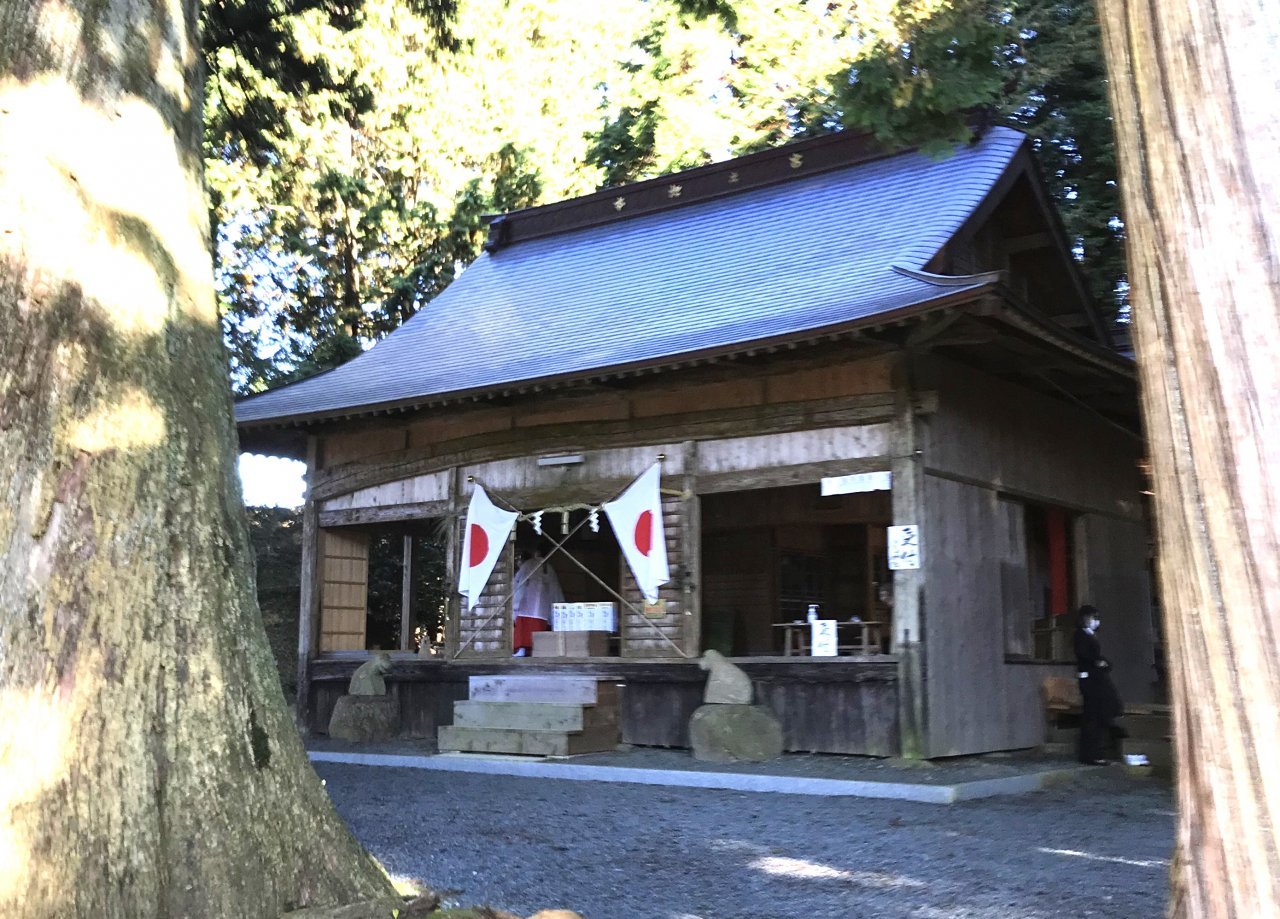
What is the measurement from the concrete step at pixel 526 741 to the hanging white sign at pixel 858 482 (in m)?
3.15

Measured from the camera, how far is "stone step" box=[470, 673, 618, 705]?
34.1ft

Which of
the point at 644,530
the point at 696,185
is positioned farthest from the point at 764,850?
the point at 696,185

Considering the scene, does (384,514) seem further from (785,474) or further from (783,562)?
(783,562)

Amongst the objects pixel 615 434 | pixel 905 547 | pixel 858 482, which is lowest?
pixel 905 547

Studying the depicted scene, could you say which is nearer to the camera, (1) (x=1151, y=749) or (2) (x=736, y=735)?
(2) (x=736, y=735)

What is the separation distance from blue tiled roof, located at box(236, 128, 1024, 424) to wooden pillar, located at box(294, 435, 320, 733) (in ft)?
4.22

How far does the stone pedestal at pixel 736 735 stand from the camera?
9.36 m

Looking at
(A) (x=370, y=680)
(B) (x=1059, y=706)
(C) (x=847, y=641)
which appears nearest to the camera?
(B) (x=1059, y=706)

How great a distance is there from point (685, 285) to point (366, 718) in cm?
590

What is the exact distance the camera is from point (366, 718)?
12047mm

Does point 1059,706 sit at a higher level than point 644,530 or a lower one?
lower

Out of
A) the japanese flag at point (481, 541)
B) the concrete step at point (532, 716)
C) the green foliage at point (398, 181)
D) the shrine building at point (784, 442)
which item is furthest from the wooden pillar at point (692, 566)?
the green foliage at point (398, 181)

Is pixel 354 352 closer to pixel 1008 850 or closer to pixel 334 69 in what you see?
pixel 334 69

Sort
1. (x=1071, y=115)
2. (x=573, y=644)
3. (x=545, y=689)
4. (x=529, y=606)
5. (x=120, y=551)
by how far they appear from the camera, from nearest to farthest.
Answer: (x=120, y=551)
(x=545, y=689)
(x=573, y=644)
(x=529, y=606)
(x=1071, y=115)
